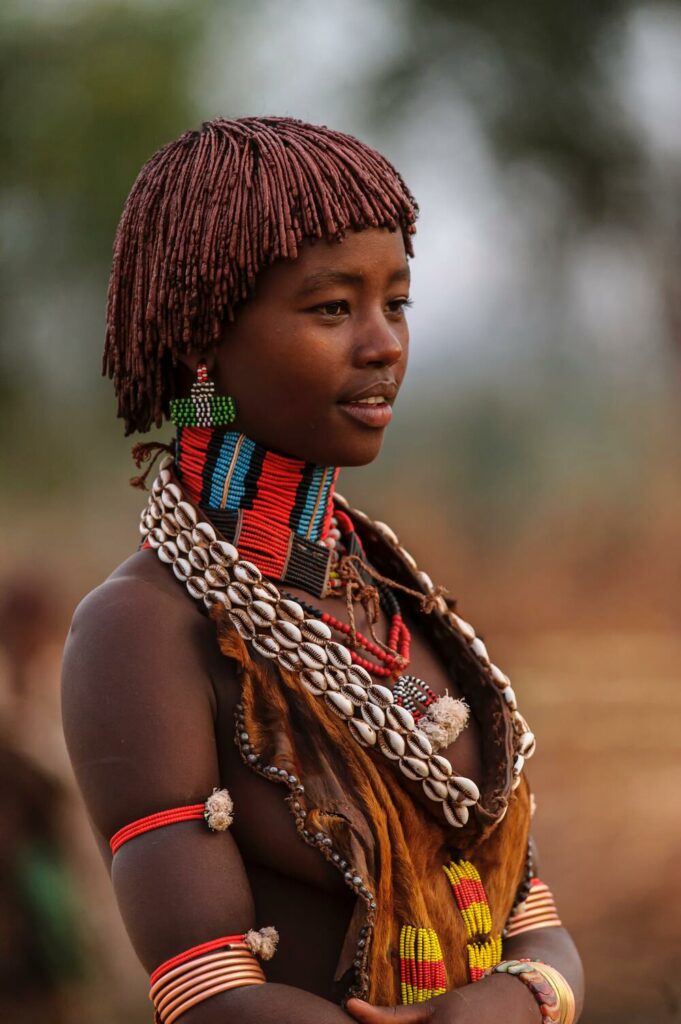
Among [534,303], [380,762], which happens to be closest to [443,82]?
[534,303]

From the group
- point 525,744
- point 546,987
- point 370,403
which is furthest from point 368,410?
point 546,987

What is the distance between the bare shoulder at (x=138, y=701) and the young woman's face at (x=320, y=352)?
0.30 metres

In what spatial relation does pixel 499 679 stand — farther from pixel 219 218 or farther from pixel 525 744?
pixel 219 218

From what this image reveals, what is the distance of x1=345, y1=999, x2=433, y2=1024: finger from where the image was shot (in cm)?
179

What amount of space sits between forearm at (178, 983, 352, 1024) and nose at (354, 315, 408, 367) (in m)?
0.85

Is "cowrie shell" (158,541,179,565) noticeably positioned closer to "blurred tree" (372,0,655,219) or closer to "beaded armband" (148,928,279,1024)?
"beaded armband" (148,928,279,1024)

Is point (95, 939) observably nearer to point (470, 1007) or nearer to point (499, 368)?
point (499, 368)

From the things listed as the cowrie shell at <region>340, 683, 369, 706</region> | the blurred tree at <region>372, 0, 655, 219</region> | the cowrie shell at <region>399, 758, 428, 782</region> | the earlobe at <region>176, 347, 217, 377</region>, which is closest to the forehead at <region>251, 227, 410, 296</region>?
the earlobe at <region>176, 347, 217, 377</region>

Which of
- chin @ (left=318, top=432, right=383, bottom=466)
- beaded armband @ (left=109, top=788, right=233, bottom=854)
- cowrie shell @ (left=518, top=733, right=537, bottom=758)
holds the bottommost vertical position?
beaded armband @ (left=109, top=788, right=233, bottom=854)

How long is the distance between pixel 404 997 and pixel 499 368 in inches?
133

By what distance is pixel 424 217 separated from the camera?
4.70 metres

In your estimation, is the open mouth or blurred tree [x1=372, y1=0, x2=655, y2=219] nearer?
the open mouth

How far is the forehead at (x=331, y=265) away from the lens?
1889 mm

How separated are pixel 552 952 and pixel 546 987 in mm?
159
